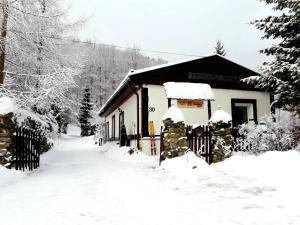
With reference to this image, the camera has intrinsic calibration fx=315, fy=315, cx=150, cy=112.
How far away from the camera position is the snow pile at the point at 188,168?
770cm

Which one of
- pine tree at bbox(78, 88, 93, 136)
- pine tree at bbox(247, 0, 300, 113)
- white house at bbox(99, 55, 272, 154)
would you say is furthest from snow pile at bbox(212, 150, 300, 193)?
pine tree at bbox(78, 88, 93, 136)

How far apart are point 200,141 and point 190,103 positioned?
515cm

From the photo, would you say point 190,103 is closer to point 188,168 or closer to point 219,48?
point 188,168

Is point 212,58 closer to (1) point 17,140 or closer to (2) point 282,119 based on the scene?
(2) point 282,119

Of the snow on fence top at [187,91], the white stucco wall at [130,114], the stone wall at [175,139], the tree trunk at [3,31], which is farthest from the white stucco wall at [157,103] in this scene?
the tree trunk at [3,31]

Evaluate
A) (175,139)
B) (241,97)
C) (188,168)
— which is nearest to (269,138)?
(175,139)

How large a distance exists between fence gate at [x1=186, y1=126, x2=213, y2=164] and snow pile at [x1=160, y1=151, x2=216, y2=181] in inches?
36.9

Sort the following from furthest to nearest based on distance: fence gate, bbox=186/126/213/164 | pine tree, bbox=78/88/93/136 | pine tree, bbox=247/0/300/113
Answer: pine tree, bbox=78/88/93/136 < pine tree, bbox=247/0/300/113 < fence gate, bbox=186/126/213/164

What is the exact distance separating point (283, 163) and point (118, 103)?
590 inches

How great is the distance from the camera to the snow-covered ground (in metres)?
4.38

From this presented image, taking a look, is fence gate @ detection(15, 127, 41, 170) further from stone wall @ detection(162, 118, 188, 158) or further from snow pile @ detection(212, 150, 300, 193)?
snow pile @ detection(212, 150, 300, 193)

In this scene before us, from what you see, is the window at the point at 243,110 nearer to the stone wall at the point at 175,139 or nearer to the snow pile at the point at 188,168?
the stone wall at the point at 175,139

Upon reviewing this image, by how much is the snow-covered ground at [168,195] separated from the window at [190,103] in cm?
564


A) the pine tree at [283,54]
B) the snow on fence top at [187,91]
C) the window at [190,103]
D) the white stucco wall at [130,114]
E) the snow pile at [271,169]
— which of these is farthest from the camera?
the white stucco wall at [130,114]
